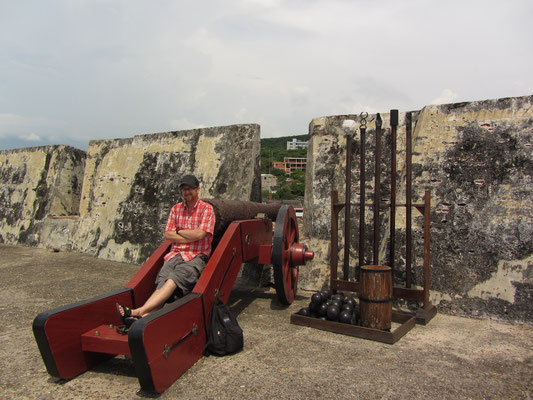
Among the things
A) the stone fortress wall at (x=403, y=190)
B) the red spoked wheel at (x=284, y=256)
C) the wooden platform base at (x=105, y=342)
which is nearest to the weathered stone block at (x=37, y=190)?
the stone fortress wall at (x=403, y=190)

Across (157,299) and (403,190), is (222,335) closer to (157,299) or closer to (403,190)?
(157,299)

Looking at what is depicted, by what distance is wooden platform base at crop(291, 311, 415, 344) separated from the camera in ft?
10.3

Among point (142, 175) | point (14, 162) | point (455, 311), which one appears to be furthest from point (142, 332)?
point (14, 162)

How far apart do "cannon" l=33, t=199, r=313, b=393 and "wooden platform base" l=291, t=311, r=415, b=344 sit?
1.83ft

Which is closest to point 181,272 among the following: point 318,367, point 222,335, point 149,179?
point 222,335

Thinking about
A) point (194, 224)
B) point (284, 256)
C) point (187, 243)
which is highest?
point (194, 224)

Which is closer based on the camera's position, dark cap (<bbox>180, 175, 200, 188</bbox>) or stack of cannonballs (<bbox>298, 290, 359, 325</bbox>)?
dark cap (<bbox>180, 175, 200, 188</bbox>)

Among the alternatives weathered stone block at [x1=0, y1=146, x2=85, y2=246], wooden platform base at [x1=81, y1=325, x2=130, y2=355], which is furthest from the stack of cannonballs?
weathered stone block at [x1=0, y1=146, x2=85, y2=246]

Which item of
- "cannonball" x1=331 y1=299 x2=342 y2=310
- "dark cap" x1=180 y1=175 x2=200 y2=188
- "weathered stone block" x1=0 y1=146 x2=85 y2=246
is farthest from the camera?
"weathered stone block" x1=0 y1=146 x2=85 y2=246

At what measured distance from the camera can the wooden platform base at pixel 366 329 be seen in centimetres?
313

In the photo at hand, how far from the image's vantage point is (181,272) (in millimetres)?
3084

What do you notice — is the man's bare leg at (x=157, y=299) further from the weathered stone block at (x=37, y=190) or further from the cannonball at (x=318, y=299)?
the weathered stone block at (x=37, y=190)

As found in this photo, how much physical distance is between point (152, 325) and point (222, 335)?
702mm

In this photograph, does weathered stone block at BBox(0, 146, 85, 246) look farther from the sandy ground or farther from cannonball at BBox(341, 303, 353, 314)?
cannonball at BBox(341, 303, 353, 314)
